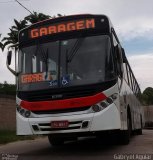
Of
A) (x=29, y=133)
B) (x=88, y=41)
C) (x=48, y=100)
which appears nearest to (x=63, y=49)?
(x=88, y=41)

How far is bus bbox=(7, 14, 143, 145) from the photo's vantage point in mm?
11273

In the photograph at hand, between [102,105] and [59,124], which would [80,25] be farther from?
[59,124]

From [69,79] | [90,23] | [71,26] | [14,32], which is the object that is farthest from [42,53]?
[14,32]

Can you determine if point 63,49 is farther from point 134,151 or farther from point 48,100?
point 134,151

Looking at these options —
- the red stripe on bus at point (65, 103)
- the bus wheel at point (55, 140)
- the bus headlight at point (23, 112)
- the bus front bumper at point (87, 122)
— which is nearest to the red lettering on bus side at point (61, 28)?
the red stripe on bus at point (65, 103)

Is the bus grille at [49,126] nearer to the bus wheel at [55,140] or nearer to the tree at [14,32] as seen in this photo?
the bus wheel at [55,140]

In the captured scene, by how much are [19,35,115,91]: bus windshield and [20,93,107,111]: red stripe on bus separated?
0.40 m

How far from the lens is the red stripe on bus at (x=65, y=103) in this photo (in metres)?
11.2

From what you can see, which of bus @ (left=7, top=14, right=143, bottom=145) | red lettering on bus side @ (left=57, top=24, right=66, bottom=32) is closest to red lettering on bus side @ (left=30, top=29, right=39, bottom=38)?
bus @ (left=7, top=14, right=143, bottom=145)

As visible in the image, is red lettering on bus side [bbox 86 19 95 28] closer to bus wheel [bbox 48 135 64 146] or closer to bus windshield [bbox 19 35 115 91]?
bus windshield [bbox 19 35 115 91]

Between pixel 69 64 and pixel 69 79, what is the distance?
1.35ft

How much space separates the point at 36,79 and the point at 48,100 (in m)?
0.75

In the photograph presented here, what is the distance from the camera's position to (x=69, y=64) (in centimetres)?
1180

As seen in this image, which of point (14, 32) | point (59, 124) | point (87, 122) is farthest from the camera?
point (14, 32)
